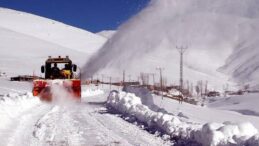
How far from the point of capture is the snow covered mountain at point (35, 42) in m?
119

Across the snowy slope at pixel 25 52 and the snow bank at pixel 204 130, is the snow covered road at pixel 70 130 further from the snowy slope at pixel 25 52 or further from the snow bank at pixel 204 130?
the snowy slope at pixel 25 52

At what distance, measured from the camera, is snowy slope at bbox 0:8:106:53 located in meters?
163

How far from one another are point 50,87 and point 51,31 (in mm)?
147409

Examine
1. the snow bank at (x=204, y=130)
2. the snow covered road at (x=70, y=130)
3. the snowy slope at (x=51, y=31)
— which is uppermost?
the snowy slope at (x=51, y=31)

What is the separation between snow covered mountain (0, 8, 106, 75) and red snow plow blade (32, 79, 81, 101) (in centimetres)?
7128

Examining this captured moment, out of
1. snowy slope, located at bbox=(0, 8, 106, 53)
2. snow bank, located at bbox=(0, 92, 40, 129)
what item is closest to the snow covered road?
snow bank, located at bbox=(0, 92, 40, 129)

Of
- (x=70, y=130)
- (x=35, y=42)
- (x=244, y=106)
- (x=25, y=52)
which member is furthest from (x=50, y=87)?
(x=35, y=42)

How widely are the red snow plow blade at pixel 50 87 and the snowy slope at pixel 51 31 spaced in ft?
410

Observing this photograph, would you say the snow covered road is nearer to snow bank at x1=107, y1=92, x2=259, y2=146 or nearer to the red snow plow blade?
snow bank at x1=107, y1=92, x2=259, y2=146

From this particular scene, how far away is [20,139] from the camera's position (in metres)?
13.0

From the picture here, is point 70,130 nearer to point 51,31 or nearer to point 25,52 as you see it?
point 25,52

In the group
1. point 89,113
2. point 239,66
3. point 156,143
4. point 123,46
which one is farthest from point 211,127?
point 239,66

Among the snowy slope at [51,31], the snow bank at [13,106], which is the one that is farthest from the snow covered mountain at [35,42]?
the snow bank at [13,106]

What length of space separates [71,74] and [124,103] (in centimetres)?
993
